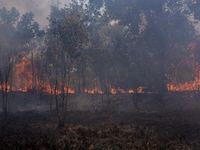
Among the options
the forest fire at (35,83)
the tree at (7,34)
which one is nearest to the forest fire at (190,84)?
the forest fire at (35,83)

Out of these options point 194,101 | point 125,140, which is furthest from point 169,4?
point 125,140

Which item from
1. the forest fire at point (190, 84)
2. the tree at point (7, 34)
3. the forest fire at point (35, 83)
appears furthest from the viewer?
the tree at point (7, 34)

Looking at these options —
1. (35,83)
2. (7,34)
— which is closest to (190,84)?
(35,83)

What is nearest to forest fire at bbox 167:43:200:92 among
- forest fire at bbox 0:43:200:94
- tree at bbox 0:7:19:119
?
forest fire at bbox 0:43:200:94

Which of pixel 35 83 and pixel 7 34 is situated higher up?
pixel 7 34

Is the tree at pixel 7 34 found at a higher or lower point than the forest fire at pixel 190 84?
higher

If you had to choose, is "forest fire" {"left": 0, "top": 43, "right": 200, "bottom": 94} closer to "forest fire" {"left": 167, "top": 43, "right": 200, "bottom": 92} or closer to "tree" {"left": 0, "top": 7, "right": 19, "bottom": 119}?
"forest fire" {"left": 167, "top": 43, "right": 200, "bottom": 92}

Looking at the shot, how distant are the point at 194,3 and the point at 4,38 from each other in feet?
153

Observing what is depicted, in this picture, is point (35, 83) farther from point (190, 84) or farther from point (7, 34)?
point (190, 84)

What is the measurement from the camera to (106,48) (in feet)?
111

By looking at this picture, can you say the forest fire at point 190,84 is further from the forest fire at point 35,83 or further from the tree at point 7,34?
the tree at point 7,34

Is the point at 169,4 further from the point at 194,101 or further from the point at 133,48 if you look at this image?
the point at 194,101

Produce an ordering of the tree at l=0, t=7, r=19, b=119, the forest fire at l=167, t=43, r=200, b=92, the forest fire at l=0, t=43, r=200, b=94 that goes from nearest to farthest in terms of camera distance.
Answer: the forest fire at l=167, t=43, r=200, b=92 → the forest fire at l=0, t=43, r=200, b=94 → the tree at l=0, t=7, r=19, b=119

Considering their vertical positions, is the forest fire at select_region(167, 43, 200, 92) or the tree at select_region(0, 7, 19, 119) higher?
the tree at select_region(0, 7, 19, 119)
